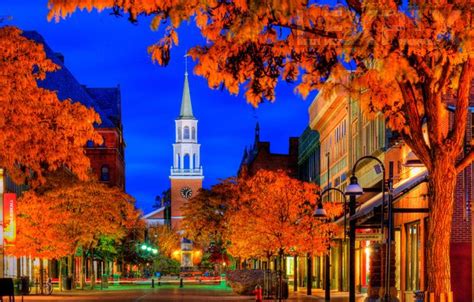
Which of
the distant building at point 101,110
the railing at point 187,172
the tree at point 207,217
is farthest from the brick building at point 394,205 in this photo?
the railing at point 187,172

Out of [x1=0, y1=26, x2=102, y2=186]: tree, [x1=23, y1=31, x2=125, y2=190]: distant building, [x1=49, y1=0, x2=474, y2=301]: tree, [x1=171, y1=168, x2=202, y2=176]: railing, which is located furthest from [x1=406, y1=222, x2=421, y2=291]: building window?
[x1=171, y1=168, x2=202, y2=176]: railing

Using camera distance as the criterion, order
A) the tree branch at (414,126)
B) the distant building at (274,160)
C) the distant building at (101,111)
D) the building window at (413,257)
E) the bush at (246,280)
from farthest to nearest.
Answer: the distant building at (101,111) < the distant building at (274,160) < the bush at (246,280) < the building window at (413,257) < the tree branch at (414,126)

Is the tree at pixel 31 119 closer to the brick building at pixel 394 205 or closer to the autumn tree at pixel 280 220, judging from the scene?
the brick building at pixel 394 205

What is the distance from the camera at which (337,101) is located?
64.6 metres

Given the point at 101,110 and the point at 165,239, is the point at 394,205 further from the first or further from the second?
the point at 165,239

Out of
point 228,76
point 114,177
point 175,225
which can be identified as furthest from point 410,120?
point 175,225

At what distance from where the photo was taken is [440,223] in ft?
50.8

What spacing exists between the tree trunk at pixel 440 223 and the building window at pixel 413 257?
25.5m

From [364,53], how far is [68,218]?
61208mm

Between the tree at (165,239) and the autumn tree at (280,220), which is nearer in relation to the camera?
the autumn tree at (280,220)

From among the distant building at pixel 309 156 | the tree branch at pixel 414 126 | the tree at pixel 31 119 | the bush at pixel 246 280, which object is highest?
the distant building at pixel 309 156

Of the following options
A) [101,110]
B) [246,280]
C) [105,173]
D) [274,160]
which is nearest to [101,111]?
[101,110]

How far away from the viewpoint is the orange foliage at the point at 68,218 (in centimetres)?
6519

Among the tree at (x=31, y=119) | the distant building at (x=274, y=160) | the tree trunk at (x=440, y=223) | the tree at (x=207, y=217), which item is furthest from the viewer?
the distant building at (x=274, y=160)
